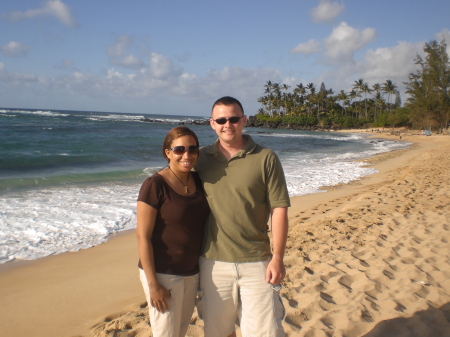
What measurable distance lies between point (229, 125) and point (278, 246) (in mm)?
826

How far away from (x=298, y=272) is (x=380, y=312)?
999 millimetres

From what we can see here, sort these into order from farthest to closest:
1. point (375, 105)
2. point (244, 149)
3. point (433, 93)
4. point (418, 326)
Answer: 1. point (375, 105)
2. point (433, 93)
3. point (418, 326)
4. point (244, 149)

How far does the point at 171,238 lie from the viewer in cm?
201

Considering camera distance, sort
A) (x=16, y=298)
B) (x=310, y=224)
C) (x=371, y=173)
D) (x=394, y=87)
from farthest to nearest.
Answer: (x=394, y=87), (x=371, y=173), (x=310, y=224), (x=16, y=298)

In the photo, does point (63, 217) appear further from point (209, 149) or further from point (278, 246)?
point (278, 246)

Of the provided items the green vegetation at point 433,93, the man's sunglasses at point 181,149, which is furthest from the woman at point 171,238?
the green vegetation at point 433,93

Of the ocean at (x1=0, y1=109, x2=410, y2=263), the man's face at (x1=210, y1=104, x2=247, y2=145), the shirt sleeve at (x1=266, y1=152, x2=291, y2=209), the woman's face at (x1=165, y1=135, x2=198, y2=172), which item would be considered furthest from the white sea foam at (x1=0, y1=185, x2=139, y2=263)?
the shirt sleeve at (x1=266, y1=152, x2=291, y2=209)

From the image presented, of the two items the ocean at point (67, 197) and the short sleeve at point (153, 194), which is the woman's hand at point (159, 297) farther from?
the ocean at point (67, 197)

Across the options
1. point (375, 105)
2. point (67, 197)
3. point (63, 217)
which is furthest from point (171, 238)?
point (375, 105)

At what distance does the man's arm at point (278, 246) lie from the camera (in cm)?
204

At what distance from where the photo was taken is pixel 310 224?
5.98 m

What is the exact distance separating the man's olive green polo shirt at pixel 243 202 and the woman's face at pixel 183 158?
0.55 ft

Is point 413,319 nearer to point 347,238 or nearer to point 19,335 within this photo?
point 347,238

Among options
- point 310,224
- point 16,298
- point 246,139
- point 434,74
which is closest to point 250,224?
point 246,139
